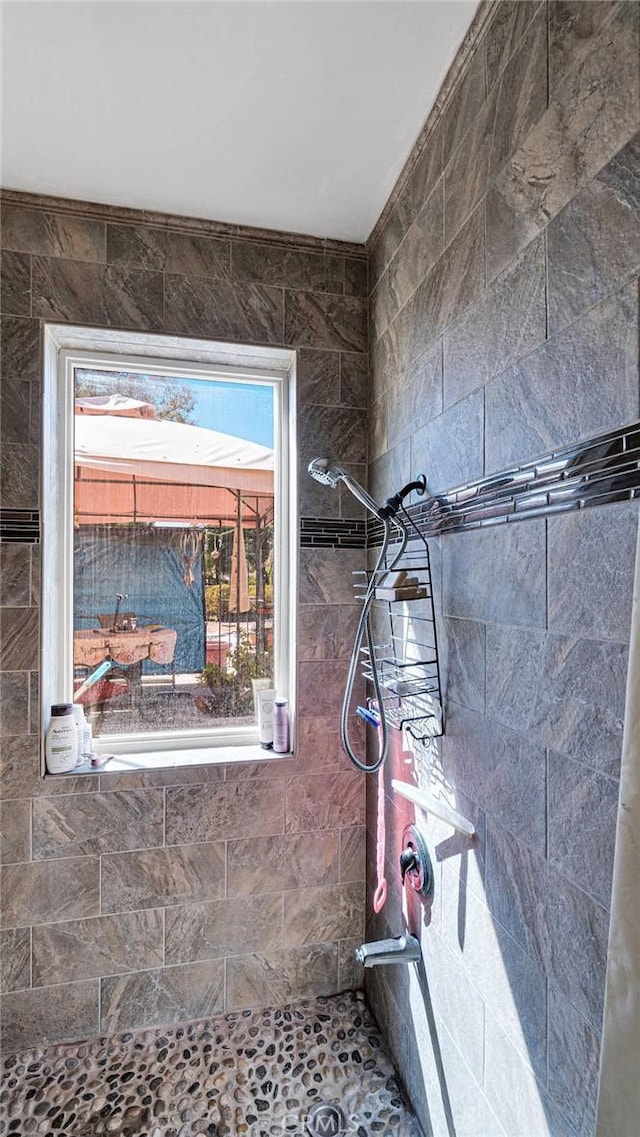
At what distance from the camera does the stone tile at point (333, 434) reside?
1831 mm

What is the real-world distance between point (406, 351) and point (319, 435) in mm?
452

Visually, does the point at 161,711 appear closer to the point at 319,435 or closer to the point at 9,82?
the point at 319,435

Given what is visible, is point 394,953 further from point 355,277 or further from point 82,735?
point 355,277

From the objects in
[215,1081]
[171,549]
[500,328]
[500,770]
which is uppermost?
[500,328]

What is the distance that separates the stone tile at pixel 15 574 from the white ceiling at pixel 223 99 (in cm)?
116

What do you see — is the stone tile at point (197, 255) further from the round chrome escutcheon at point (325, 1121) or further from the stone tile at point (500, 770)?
the round chrome escutcheon at point (325, 1121)

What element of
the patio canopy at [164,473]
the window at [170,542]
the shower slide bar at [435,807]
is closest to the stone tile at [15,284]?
the window at [170,542]

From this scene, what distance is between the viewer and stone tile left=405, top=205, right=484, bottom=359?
3.61ft

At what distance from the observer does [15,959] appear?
5.16 ft

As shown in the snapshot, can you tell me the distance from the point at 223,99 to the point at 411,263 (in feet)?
2.07

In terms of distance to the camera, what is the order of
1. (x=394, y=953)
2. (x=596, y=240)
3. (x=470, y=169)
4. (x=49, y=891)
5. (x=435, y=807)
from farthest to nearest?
(x=49, y=891), (x=394, y=953), (x=435, y=807), (x=470, y=169), (x=596, y=240)

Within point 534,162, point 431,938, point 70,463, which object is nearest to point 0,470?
point 70,463

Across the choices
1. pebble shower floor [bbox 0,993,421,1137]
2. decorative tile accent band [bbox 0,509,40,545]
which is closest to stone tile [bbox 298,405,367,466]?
decorative tile accent band [bbox 0,509,40,545]

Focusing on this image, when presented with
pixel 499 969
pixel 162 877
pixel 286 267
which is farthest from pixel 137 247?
pixel 499 969
